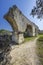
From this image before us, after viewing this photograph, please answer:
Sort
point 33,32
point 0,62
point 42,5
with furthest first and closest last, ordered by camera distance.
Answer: point 33,32, point 42,5, point 0,62

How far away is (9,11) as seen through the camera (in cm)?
1566

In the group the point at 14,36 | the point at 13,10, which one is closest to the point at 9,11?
the point at 13,10

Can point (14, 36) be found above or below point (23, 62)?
above

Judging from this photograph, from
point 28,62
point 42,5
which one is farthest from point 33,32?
→ point 28,62

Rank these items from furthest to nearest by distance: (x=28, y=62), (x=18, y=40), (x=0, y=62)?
(x=18, y=40) → (x=28, y=62) → (x=0, y=62)

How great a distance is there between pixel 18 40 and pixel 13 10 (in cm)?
360

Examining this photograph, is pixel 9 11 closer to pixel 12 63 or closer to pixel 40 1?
pixel 40 1

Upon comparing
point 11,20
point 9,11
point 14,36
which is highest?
point 9,11

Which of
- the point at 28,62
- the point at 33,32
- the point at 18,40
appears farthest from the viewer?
the point at 33,32

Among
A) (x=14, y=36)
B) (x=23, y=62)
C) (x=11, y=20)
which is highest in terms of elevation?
(x=11, y=20)

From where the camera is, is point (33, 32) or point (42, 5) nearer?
point (42, 5)

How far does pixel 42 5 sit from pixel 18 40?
4864mm

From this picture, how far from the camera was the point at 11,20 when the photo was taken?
1584cm

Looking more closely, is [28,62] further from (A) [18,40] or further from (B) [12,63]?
(A) [18,40]
